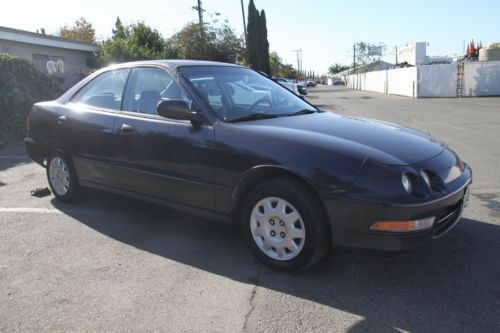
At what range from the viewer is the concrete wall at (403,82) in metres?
30.8

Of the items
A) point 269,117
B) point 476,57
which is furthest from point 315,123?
point 476,57

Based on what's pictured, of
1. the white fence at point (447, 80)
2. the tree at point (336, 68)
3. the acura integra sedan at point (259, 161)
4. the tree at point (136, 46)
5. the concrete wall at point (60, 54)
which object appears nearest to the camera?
the acura integra sedan at point (259, 161)

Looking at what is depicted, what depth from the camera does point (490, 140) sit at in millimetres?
9391

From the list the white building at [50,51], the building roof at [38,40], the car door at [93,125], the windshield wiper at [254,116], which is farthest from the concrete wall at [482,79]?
the car door at [93,125]

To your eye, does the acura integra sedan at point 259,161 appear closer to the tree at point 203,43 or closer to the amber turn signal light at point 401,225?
the amber turn signal light at point 401,225

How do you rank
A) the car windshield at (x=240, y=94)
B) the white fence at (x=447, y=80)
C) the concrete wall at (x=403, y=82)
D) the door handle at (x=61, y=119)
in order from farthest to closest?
the concrete wall at (x=403, y=82), the white fence at (x=447, y=80), the door handle at (x=61, y=119), the car windshield at (x=240, y=94)

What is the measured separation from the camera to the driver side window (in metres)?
4.15

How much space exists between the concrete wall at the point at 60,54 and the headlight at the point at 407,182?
54.9 feet

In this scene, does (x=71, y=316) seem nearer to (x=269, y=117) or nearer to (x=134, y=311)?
(x=134, y=311)

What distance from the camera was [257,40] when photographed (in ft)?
136

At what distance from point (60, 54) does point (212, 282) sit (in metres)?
23.4

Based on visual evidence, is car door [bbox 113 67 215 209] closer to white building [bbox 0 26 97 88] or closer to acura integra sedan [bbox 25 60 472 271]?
acura integra sedan [bbox 25 60 472 271]

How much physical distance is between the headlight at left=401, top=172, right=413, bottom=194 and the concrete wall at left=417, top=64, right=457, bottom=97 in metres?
28.0

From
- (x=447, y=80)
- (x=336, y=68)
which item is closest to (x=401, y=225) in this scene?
(x=447, y=80)
